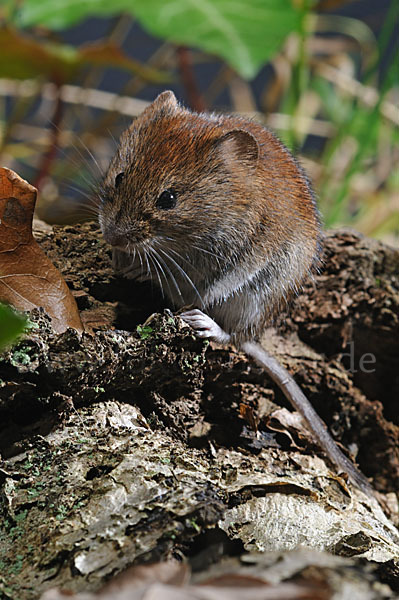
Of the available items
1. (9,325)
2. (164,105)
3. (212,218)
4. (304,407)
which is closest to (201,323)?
(212,218)

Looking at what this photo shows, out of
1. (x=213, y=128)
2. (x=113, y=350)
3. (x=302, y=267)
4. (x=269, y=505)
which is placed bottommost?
(x=269, y=505)

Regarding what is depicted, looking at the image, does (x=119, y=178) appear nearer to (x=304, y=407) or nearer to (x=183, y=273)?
(x=183, y=273)

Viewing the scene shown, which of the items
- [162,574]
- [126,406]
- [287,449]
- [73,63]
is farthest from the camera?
[73,63]

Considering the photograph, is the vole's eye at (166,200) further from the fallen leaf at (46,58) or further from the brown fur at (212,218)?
the fallen leaf at (46,58)

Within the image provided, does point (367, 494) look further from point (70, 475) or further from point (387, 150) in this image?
point (387, 150)

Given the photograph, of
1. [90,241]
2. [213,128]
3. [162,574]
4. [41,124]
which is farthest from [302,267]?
[41,124]

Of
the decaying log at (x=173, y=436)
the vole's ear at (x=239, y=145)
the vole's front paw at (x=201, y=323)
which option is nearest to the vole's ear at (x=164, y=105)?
the vole's ear at (x=239, y=145)

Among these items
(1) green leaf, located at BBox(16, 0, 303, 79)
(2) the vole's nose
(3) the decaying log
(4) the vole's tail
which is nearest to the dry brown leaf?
(3) the decaying log
